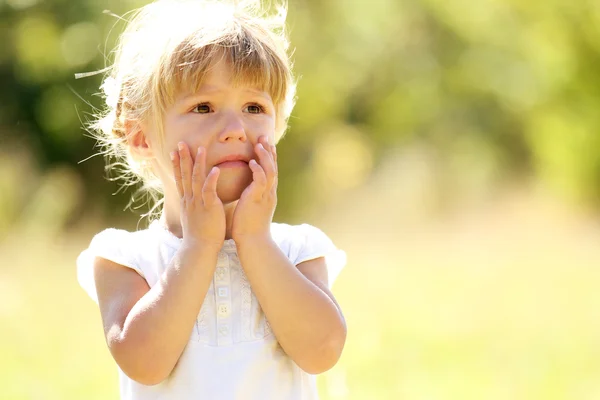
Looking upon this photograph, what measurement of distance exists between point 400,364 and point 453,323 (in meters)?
1.20

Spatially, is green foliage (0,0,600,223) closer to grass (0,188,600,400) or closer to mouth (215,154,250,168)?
grass (0,188,600,400)

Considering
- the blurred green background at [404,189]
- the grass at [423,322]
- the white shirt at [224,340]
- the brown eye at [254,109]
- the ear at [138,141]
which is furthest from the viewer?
the blurred green background at [404,189]

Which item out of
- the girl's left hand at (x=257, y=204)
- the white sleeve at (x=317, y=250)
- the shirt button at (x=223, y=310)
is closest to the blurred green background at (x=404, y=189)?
the white sleeve at (x=317, y=250)

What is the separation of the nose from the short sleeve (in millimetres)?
406

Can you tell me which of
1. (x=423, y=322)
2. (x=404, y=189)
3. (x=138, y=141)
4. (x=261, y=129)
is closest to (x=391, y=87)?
(x=404, y=189)

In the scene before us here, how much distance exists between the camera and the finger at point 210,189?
7.05 ft

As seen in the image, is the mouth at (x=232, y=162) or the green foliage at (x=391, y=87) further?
the green foliage at (x=391, y=87)

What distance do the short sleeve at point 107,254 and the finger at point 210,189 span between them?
297mm

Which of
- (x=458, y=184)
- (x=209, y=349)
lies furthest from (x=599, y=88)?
(x=209, y=349)

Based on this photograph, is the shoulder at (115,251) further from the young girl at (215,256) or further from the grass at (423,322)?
the grass at (423,322)

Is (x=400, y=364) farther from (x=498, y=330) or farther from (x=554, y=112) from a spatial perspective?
(x=554, y=112)

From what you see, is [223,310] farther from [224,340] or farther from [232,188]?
[232,188]

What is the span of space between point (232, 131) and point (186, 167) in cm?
15

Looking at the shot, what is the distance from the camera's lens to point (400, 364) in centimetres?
509
